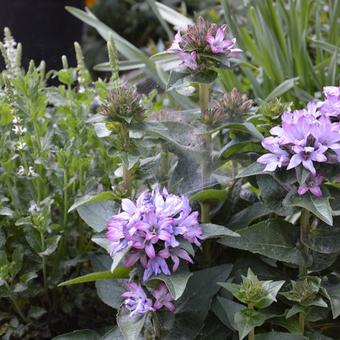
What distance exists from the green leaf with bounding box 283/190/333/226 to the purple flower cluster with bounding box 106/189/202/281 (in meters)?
0.15

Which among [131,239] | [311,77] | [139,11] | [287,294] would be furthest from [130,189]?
[139,11]

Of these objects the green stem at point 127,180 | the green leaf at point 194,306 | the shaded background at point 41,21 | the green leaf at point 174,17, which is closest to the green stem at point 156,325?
the green leaf at point 194,306

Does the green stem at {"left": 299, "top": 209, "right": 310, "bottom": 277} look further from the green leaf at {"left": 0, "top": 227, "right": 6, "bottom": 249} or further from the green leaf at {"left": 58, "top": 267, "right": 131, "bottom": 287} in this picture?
the green leaf at {"left": 0, "top": 227, "right": 6, "bottom": 249}

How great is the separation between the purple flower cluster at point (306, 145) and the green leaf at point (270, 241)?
0.13 meters

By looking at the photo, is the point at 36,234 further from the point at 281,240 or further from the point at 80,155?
the point at 281,240

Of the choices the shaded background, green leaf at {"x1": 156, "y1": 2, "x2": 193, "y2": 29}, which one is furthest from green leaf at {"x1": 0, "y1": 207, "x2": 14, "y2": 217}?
the shaded background

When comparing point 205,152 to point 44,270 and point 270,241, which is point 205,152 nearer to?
point 270,241

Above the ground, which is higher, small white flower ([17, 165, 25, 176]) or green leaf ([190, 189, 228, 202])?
small white flower ([17, 165, 25, 176])

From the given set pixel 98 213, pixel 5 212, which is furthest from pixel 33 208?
pixel 98 213

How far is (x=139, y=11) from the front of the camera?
4.48 metres

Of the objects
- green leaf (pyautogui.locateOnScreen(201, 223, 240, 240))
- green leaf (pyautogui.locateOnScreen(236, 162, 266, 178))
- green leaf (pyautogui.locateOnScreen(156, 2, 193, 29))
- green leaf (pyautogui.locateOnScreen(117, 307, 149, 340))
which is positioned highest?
green leaf (pyautogui.locateOnScreen(156, 2, 193, 29))

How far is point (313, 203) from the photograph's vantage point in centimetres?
106

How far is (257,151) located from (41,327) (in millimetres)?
535

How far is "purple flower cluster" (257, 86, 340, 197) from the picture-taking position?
3.43 feet
